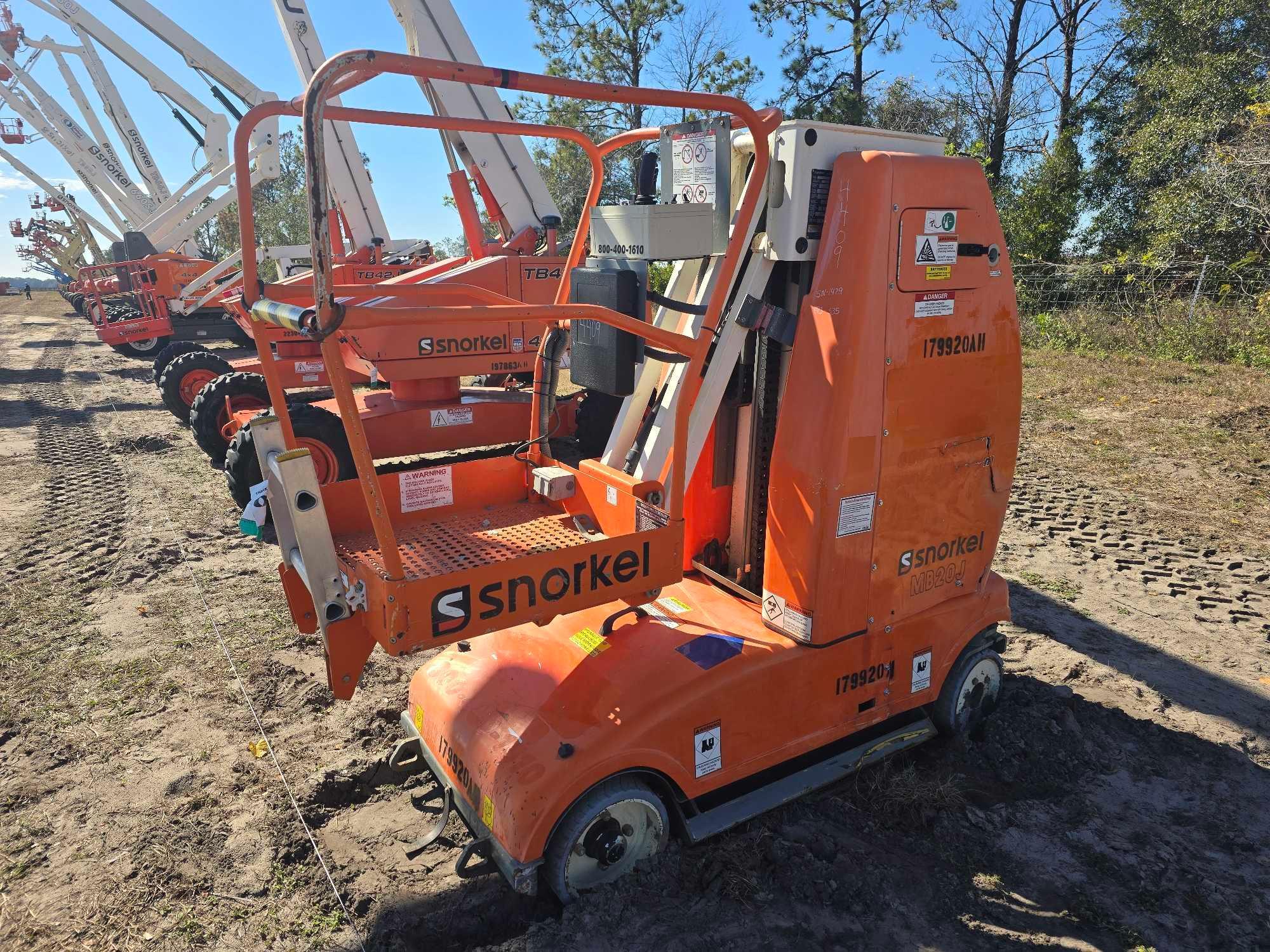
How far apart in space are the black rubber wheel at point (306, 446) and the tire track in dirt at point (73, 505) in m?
1.05

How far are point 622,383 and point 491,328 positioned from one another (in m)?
4.67

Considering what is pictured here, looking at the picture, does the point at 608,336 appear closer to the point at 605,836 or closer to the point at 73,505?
the point at 605,836

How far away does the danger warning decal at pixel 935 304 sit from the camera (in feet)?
9.80

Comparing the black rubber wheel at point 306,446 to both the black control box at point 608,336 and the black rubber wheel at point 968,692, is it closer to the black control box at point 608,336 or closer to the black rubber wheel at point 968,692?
the black control box at point 608,336

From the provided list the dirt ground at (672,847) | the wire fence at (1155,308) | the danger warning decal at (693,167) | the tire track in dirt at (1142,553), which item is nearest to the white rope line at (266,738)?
the dirt ground at (672,847)

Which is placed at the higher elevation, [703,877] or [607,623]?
[607,623]

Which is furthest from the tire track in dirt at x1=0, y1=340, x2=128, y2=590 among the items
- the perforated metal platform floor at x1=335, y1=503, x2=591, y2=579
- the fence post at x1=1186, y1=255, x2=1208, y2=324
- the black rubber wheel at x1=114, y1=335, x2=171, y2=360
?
the fence post at x1=1186, y1=255, x2=1208, y2=324

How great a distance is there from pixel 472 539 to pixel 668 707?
42.3 inches

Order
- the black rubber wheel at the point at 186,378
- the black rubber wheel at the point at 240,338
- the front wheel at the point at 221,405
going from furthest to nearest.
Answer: the black rubber wheel at the point at 240,338
the black rubber wheel at the point at 186,378
the front wheel at the point at 221,405

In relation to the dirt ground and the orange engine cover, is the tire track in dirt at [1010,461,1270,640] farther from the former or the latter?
the orange engine cover

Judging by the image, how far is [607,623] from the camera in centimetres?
311

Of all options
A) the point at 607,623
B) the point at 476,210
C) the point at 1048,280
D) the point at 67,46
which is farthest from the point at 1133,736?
the point at 67,46

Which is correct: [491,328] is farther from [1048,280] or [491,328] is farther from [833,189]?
[1048,280]

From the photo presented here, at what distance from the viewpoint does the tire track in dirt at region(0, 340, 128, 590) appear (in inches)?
240
